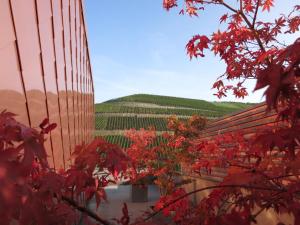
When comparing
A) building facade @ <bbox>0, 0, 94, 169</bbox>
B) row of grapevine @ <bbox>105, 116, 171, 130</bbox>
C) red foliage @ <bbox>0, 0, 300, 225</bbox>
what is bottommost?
red foliage @ <bbox>0, 0, 300, 225</bbox>

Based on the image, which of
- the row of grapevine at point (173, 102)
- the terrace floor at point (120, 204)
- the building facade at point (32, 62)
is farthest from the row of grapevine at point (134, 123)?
the building facade at point (32, 62)

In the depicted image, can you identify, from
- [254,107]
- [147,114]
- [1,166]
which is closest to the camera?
[1,166]

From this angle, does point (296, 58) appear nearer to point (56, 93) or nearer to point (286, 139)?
point (286, 139)

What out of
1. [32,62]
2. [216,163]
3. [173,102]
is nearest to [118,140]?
[216,163]

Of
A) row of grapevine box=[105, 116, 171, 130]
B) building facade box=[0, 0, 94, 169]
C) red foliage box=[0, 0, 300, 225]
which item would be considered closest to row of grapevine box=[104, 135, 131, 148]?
row of grapevine box=[105, 116, 171, 130]

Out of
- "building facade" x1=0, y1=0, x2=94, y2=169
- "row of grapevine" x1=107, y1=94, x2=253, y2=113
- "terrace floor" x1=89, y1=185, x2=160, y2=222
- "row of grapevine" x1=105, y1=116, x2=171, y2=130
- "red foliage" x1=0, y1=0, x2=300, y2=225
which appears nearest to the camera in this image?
"red foliage" x1=0, y1=0, x2=300, y2=225

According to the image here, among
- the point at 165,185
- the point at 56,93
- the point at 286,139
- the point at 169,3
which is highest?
the point at 169,3

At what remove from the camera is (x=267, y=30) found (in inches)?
182

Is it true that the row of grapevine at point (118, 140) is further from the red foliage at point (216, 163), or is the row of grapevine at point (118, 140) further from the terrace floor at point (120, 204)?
the red foliage at point (216, 163)

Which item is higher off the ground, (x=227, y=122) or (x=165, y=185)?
(x=227, y=122)

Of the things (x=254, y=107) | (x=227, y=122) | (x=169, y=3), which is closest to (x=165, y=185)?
(x=227, y=122)

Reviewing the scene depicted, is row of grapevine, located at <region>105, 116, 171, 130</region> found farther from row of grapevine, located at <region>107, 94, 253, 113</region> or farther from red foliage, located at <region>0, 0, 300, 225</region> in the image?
red foliage, located at <region>0, 0, 300, 225</region>

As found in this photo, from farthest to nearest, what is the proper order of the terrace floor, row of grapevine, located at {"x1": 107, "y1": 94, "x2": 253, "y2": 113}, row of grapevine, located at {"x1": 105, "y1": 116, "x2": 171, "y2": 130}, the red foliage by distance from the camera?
row of grapevine, located at {"x1": 107, "y1": 94, "x2": 253, "y2": 113} < row of grapevine, located at {"x1": 105, "y1": 116, "x2": 171, "y2": 130} < the terrace floor < the red foliage

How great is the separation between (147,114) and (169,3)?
3576 cm
